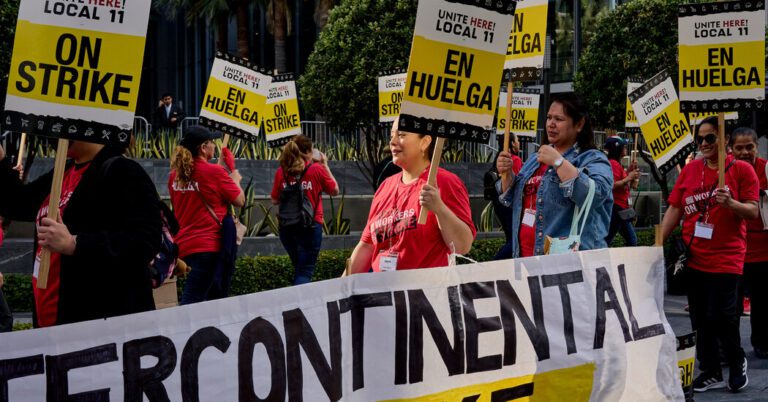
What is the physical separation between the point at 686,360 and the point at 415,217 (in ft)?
5.78

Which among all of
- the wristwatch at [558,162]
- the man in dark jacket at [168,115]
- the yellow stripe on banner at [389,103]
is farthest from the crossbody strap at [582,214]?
the man in dark jacket at [168,115]

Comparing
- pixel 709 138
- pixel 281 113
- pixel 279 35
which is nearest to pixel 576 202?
pixel 709 138

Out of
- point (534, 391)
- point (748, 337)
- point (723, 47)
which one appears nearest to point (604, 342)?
point (534, 391)

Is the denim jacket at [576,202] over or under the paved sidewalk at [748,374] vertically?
over

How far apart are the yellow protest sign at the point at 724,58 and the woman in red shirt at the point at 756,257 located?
1.77ft

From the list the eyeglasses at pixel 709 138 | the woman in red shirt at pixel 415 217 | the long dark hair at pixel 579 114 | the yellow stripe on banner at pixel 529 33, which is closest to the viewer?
the woman in red shirt at pixel 415 217

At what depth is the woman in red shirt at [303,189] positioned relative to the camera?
37.0 feet

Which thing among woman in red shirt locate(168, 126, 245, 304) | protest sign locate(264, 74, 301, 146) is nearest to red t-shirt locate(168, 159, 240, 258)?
woman in red shirt locate(168, 126, 245, 304)

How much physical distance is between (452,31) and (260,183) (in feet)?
50.7

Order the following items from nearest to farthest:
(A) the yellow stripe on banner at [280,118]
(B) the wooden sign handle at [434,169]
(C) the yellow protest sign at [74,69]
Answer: (C) the yellow protest sign at [74,69], (B) the wooden sign handle at [434,169], (A) the yellow stripe on banner at [280,118]

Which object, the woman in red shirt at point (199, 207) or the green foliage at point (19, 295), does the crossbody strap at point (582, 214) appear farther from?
the green foliage at point (19, 295)

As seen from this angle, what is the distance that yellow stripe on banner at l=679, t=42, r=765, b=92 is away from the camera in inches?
310

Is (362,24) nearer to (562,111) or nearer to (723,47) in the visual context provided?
(723,47)

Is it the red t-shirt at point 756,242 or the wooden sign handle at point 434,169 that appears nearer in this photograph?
the wooden sign handle at point 434,169
